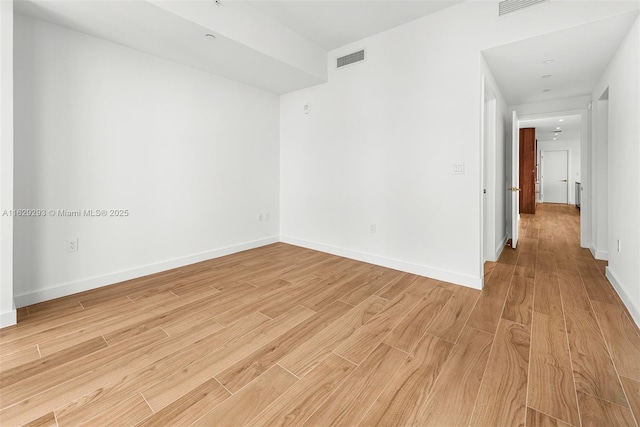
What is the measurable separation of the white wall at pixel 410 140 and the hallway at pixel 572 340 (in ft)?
2.08

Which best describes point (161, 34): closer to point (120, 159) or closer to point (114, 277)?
point (120, 159)

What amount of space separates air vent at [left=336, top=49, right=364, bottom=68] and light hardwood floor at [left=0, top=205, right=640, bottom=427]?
9.14 ft

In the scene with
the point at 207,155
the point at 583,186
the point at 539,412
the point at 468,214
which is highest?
the point at 207,155

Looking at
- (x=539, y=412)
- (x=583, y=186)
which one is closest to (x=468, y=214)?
(x=539, y=412)

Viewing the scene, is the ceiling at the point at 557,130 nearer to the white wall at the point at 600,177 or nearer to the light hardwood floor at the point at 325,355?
the white wall at the point at 600,177

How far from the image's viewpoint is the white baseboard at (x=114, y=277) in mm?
2471

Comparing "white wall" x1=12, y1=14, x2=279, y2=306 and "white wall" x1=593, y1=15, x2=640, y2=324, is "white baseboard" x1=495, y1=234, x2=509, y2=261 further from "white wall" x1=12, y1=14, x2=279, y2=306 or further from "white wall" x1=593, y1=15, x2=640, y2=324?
"white wall" x1=12, y1=14, x2=279, y2=306

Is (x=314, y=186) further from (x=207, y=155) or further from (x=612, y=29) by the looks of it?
(x=612, y=29)

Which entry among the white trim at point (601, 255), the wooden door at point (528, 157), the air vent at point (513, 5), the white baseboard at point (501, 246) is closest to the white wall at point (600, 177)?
the white trim at point (601, 255)

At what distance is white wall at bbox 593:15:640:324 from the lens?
2.23 metres

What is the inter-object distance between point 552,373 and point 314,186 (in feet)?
10.9

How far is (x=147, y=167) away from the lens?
10.4ft

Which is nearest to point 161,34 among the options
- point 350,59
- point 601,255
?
point 350,59

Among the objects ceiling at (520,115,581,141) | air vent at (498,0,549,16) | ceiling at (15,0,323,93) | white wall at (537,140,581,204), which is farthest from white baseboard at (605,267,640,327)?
white wall at (537,140,581,204)
